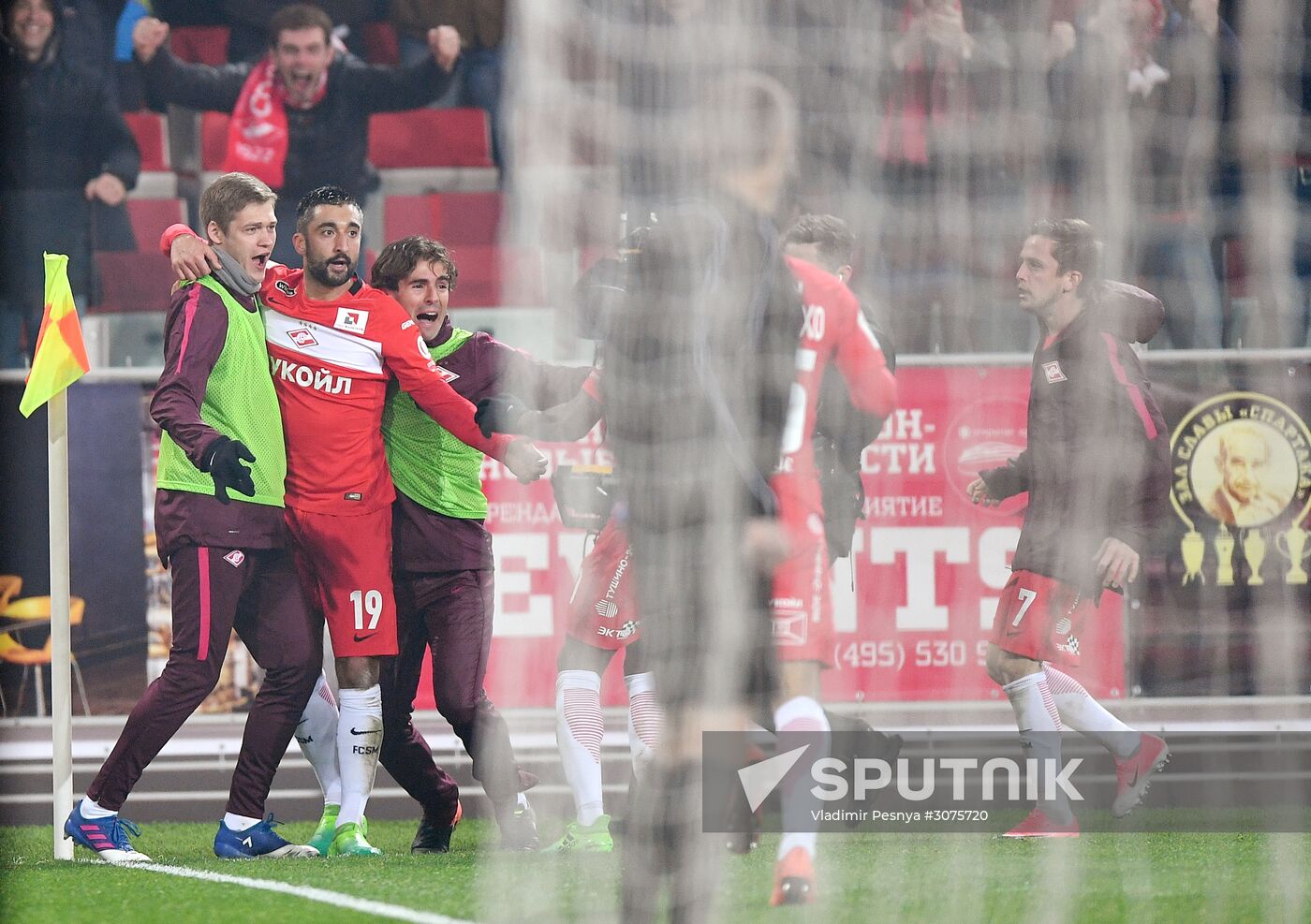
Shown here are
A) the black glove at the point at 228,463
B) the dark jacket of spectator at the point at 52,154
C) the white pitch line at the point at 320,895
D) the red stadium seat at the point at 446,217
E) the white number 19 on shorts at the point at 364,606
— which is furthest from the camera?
the red stadium seat at the point at 446,217

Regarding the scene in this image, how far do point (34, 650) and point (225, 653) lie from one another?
1.90 m

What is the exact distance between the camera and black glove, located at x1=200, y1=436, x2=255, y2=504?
410 cm

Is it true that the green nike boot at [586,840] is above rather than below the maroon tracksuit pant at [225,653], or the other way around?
below

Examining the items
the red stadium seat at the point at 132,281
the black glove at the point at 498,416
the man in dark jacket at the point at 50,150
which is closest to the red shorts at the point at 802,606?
the black glove at the point at 498,416

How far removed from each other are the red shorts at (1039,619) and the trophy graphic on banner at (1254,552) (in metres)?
1.20

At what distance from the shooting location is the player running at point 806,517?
3459 millimetres

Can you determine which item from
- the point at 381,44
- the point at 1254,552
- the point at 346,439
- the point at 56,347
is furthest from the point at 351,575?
the point at 381,44

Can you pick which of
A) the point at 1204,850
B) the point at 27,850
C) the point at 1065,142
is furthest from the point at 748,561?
the point at 27,850

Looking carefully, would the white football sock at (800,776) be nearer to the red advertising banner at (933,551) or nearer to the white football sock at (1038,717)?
the white football sock at (1038,717)

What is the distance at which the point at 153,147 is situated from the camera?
26.6 feet

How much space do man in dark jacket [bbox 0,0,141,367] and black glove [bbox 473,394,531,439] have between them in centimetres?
351

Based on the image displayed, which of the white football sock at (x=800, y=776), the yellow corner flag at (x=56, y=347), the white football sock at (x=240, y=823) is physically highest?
the yellow corner flag at (x=56, y=347)

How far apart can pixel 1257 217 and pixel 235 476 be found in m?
3.33

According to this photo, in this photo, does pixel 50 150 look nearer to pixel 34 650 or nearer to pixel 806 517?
pixel 34 650
